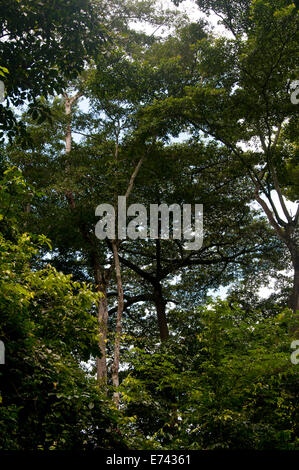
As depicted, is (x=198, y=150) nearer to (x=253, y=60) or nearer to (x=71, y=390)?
(x=253, y=60)

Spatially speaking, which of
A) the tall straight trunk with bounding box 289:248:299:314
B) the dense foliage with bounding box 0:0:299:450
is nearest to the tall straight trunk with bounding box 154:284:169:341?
the dense foliage with bounding box 0:0:299:450

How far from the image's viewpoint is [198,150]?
1520 centimetres

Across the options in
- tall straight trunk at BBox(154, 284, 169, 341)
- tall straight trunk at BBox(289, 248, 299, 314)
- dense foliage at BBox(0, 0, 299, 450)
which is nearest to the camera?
dense foliage at BBox(0, 0, 299, 450)

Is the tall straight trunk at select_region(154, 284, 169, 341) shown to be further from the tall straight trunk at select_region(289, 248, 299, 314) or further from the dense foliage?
the tall straight trunk at select_region(289, 248, 299, 314)

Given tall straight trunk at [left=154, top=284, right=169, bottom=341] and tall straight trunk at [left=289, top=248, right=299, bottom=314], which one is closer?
tall straight trunk at [left=289, top=248, right=299, bottom=314]

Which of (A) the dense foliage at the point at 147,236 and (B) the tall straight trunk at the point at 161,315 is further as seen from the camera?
(B) the tall straight trunk at the point at 161,315

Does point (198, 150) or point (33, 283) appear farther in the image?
point (198, 150)

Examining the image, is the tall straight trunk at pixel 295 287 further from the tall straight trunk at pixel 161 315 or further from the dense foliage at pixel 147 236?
the tall straight trunk at pixel 161 315

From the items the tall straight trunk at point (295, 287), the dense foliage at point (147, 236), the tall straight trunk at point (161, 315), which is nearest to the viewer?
the dense foliage at point (147, 236)

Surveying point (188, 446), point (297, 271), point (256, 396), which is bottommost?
point (188, 446)

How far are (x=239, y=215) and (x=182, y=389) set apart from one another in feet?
35.4

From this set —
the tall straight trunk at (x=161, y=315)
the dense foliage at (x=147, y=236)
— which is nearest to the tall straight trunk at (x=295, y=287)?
the dense foliage at (x=147, y=236)

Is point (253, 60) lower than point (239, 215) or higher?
higher
